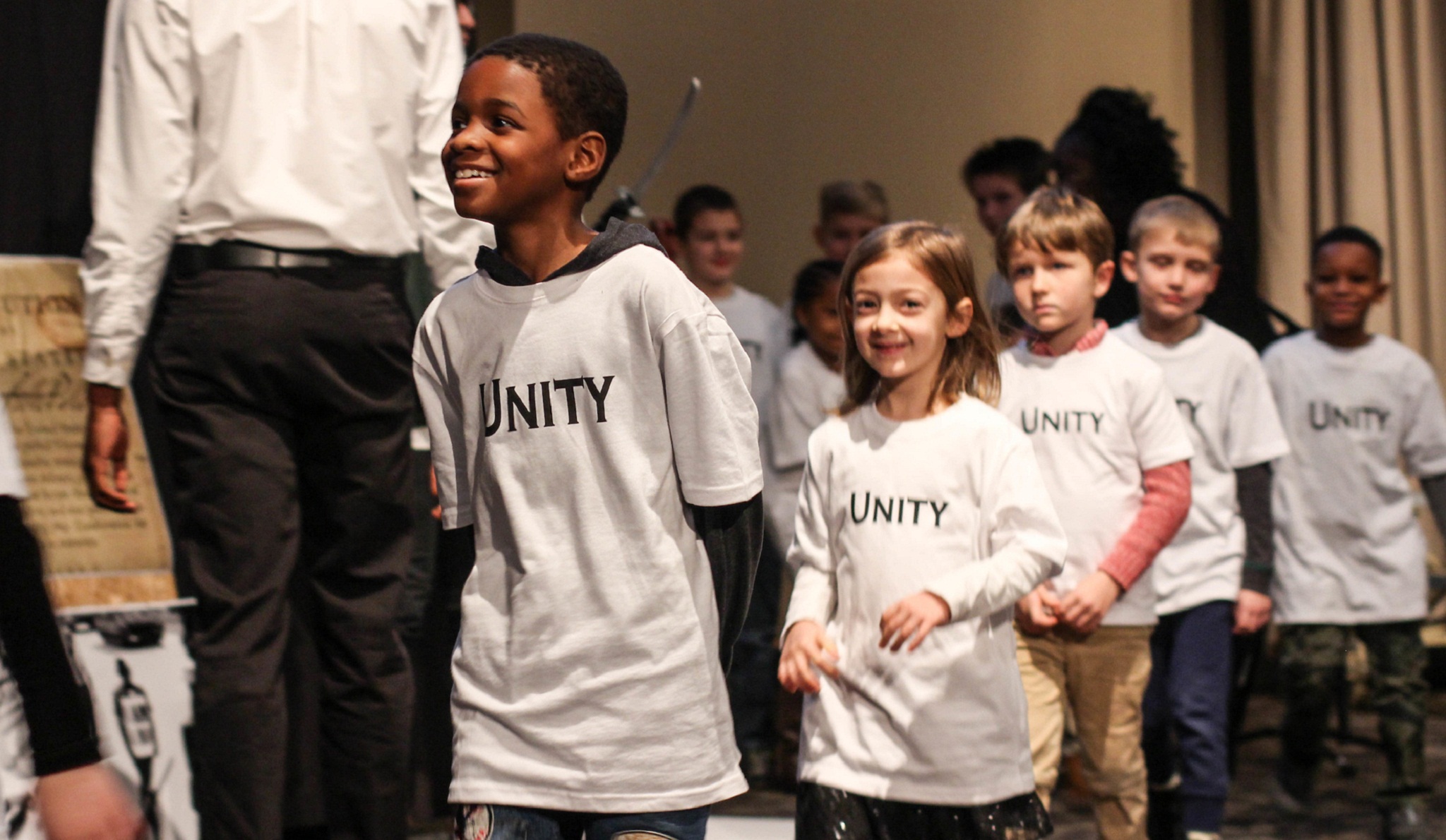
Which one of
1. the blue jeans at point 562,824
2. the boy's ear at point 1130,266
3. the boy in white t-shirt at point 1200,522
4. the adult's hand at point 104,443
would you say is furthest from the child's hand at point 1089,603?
the adult's hand at point 104,443

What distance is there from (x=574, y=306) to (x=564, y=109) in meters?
0.23

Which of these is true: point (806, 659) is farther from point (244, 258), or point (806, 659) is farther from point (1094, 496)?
point (244, 258)

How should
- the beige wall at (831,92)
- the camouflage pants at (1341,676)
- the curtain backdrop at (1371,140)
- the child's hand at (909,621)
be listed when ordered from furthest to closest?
the curtain backdrop at (1371,140)
the beige wall at (831,92)
the camouflage pants at (1341,676)
the child's hand at (909,621)

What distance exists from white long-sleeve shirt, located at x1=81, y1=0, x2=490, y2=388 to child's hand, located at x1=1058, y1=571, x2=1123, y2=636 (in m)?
1.32

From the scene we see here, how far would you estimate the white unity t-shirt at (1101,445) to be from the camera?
275cm

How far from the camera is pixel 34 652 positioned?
1100 millimetres

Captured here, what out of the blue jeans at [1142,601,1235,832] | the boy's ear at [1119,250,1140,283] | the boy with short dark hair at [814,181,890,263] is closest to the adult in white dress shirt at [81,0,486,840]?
the blue jeans at [1142,601,1235,832]

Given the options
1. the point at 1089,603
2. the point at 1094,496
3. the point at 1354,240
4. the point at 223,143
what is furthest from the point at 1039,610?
the point at 1354,240

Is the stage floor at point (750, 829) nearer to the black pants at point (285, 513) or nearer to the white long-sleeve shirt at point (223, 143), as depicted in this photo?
the black pants at point (285, 513)

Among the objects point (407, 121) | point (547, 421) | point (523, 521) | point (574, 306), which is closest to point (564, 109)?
point (574, 306)

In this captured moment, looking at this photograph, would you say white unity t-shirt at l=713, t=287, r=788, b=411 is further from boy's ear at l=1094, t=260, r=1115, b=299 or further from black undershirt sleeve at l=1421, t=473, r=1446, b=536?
black undershirt sleeve at l=1421, t=473, r=1446, b=536

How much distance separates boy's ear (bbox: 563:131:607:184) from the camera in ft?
5.61

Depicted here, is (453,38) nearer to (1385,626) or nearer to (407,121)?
(407,121)

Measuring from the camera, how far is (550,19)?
496cm
